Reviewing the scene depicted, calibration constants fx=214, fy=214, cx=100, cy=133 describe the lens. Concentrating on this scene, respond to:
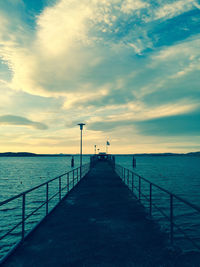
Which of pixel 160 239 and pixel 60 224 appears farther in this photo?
pixel 60 224

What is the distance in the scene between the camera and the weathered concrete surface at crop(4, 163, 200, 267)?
4074 millimetres

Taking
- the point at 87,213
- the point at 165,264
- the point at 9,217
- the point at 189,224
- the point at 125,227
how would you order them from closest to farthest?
1. the point at 165,264
2. the point at 125,227
3. the point at 87,213
4. the point at 189,224
5. the point at 9,217

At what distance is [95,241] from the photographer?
5.00 meters

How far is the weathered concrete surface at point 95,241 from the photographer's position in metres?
4.07

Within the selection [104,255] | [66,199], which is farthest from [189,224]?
[104,255]

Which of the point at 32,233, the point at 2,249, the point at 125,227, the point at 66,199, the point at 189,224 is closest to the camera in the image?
the point at 32,233

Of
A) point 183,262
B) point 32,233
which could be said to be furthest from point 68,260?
point 183,262

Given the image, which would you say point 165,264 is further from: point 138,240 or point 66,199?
point 66,199

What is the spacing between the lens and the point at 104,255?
430 cm

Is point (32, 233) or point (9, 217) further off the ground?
point (32, 233)

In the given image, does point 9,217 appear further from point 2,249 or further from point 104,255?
point 104,255

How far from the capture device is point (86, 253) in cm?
438

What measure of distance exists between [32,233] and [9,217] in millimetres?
13736

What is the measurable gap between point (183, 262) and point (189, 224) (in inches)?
453
